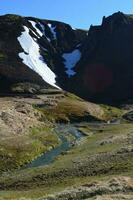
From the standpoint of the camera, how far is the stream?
87.8m

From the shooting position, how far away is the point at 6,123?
401ft

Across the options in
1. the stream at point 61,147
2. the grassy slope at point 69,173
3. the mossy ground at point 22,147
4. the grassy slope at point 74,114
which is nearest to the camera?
the grassy slope at point 69,173

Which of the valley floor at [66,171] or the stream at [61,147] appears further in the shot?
the stream at [61,147]

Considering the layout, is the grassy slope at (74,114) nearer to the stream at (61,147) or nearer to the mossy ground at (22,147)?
the stream at (61,147)

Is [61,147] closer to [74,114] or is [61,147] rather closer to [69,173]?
[69,173]

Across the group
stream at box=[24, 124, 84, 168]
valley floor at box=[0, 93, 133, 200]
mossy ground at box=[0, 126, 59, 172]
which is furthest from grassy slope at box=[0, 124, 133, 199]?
mossy ground at box=[0, 126, 59, 172]

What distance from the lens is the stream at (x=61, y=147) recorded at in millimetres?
87762

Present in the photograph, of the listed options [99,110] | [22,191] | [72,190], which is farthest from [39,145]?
[99,110]

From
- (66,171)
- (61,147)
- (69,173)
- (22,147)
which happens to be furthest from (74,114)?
(69,173)

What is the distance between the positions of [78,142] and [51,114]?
7093 centimetres

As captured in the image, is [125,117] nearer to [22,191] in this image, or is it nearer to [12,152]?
[12,152]

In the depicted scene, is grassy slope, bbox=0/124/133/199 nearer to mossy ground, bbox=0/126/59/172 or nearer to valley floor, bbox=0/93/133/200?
valley floor, bbox=0/93/133/200

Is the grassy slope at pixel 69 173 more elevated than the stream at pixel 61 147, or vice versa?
the stream at pixel 61 147

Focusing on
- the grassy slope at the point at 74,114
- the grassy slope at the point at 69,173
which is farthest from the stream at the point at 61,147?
the grassy slope at the point at 74,114
